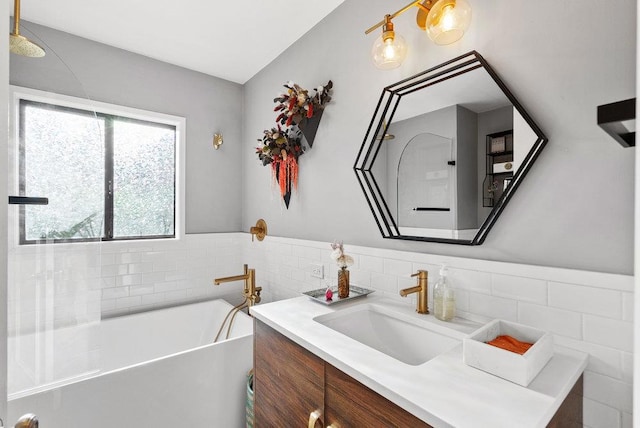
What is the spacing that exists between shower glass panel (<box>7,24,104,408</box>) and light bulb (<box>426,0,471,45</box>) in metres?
1.49

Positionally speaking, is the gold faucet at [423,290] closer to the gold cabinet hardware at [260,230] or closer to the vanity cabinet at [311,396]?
the vanity cabinet at [311,396]

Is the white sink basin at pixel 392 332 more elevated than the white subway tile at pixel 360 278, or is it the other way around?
the white subway tile at pixel 360 278

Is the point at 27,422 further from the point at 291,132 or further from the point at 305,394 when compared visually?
the point at 291,132

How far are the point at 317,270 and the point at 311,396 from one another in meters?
0.94

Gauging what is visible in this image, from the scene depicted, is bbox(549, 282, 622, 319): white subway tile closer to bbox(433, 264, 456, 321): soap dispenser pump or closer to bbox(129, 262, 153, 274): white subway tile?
bbox(433, 264, 456, 321): soap dispenser pump

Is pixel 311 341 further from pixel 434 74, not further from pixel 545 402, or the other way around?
pixel 434 74

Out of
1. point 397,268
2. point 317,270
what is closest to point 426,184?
point 397,268

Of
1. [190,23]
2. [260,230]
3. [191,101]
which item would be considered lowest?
[260,230]

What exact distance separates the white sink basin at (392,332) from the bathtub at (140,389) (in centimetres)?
84

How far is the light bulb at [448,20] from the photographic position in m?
1.10

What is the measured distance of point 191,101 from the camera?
2.67 metres

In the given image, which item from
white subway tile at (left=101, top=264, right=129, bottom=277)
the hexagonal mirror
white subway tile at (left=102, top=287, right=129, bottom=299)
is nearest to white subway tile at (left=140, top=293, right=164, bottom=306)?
white subway tile at (left=102, top=287, right=129, bottom=299)

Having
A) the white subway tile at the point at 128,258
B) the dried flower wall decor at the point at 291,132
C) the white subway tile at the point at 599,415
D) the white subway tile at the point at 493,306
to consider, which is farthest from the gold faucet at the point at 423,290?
the white subway tile at the point at 128,258

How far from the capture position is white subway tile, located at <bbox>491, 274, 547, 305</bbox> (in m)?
1.02
